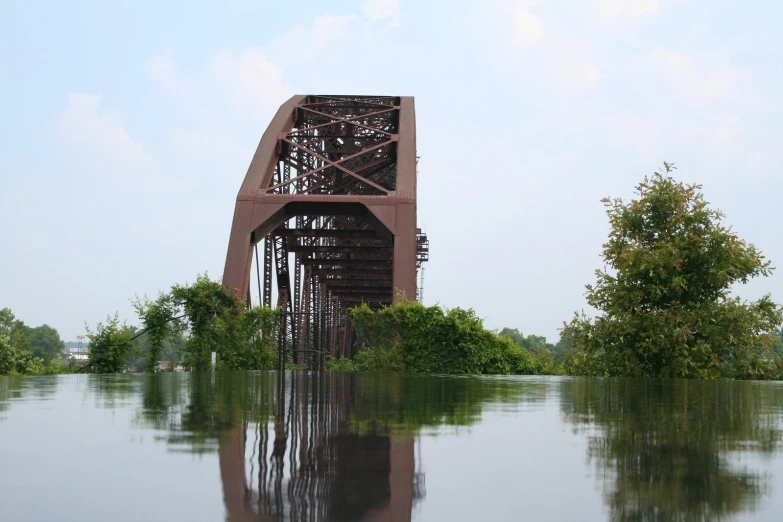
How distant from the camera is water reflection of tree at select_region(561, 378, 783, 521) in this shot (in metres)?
1.83

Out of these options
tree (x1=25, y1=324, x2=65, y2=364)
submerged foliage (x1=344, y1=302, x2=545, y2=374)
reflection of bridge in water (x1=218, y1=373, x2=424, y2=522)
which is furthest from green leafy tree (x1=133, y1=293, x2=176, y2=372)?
tree (x1=25, y1=324, x2=65, y2=364)

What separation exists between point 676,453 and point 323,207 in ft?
53.0

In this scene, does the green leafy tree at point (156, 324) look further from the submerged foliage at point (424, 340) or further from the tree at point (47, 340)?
the tree at point (47, 340)

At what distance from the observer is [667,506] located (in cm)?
179

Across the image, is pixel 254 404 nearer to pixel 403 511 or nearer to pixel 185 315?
pixel 403 511

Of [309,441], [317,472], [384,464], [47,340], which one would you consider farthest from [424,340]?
[47,340]

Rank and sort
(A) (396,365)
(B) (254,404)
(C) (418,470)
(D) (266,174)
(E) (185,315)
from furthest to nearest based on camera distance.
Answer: (D) (266,174), (E) (185,315), (A) (396,365), (B) (254,404), (C) (418,470)

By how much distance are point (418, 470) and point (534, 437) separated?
117 cm

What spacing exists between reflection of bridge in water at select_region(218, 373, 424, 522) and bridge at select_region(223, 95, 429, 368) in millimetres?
9784

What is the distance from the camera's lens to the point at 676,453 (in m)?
2.73

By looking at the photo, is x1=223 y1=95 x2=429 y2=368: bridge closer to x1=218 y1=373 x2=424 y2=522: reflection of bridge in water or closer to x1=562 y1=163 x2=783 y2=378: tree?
x1=562 y1=163 x2=783 y2=378: tree

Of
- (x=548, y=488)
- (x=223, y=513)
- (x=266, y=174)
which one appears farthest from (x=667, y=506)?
(x=266, y=174)

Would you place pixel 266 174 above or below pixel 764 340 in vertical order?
above

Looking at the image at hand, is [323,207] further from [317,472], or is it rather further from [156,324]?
[317,472]
